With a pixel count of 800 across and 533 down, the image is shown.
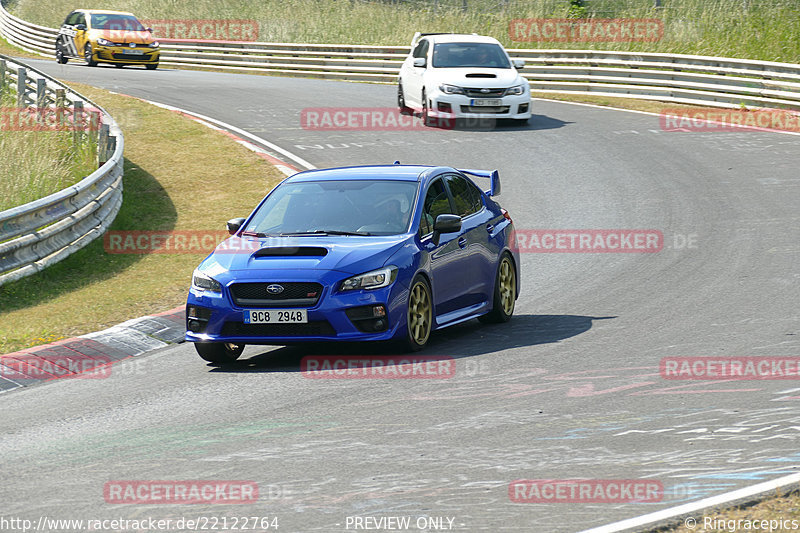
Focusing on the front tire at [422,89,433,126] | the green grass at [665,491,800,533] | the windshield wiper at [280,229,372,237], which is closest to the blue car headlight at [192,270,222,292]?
the windshield wiper at [280,229,372,237]

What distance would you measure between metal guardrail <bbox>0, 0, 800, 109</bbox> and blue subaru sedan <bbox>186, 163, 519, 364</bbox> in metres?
16.3

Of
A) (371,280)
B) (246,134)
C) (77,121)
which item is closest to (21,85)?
(77,121)

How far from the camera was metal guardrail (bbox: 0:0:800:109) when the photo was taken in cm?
2675

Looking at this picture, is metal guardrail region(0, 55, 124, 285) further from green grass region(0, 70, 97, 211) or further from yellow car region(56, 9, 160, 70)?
yellow car region(56, 9, 160, 70)

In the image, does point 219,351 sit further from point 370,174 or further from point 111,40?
point 111,40

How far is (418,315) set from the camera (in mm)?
10109

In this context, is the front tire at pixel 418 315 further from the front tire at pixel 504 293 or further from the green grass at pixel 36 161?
the green grass at pixel 36 161

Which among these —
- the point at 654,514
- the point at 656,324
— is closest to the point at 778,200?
the point at 656,324

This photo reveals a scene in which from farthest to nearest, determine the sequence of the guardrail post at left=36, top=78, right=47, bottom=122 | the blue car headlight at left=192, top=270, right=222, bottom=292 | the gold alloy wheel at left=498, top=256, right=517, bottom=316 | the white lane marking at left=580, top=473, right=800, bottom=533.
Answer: the guardrail post at left=36, top=78, right=47, bottom=122 < the gold alloy wheel at left=498, top=256, right=517, bottom=316 < the blue car headlight at left=192, top=270, right=222, bottom=292 < the white lane marking at left=580, top=473, right=800, bottom=533

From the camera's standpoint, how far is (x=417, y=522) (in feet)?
18.7

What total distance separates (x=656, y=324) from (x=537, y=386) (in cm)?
266

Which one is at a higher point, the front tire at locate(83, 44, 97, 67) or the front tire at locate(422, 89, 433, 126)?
the front tire at locate(422, 89, 433, 126)

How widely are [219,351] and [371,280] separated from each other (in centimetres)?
149

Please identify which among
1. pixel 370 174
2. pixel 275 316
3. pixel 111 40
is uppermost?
pixel 370 174
